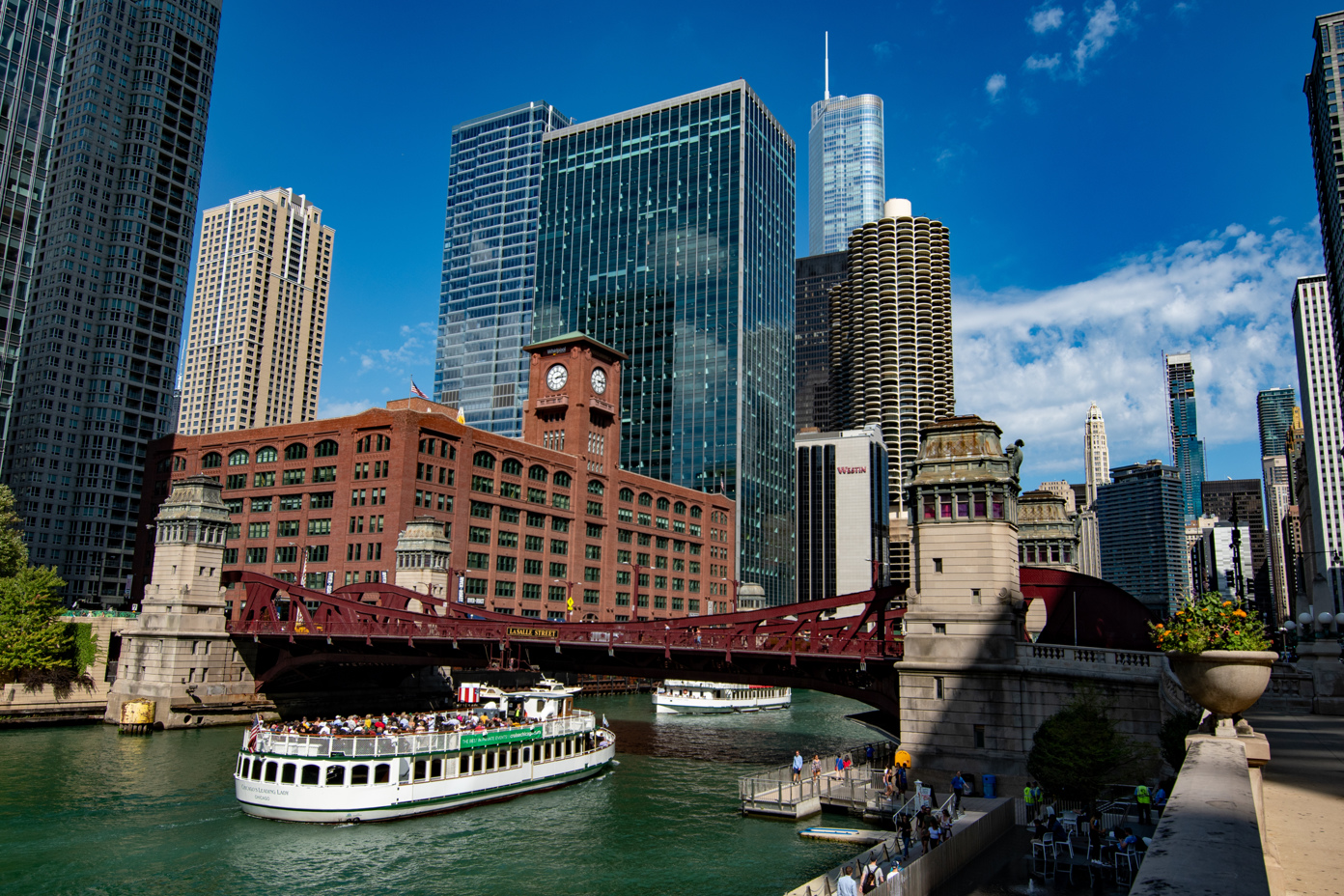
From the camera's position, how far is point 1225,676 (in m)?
16.4

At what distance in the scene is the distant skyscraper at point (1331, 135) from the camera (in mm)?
156750

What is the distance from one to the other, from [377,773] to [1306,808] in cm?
4030

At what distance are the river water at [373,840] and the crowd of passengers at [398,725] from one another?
429 centimetres

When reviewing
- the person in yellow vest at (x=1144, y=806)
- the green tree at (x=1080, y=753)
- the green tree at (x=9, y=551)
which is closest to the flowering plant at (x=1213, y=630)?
the person in yellow vest at (x=1144, y=806)

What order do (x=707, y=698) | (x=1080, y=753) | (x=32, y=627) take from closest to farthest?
(x=1080, y=753) < (x=32, y=627) < (x=707, y=698)

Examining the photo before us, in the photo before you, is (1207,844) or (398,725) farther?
(398,725)

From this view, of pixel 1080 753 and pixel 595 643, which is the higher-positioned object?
pixel 595 643

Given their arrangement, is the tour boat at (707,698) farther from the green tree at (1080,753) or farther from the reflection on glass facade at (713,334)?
the reflection on glass facade at (713,334)

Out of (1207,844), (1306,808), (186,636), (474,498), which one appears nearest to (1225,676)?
(1306,808)

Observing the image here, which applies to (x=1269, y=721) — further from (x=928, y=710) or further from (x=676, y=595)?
(x=676, y=595)

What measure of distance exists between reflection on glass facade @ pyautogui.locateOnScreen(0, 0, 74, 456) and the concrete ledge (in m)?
139

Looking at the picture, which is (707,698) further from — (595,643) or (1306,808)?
(1306,808)

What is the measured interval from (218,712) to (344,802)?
1340 inches

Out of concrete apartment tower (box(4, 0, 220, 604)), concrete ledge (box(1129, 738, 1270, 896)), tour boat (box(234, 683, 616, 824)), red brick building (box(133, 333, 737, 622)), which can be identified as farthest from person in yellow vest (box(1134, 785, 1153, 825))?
concrete apartment tower (box(4, 0, 220, 604))
